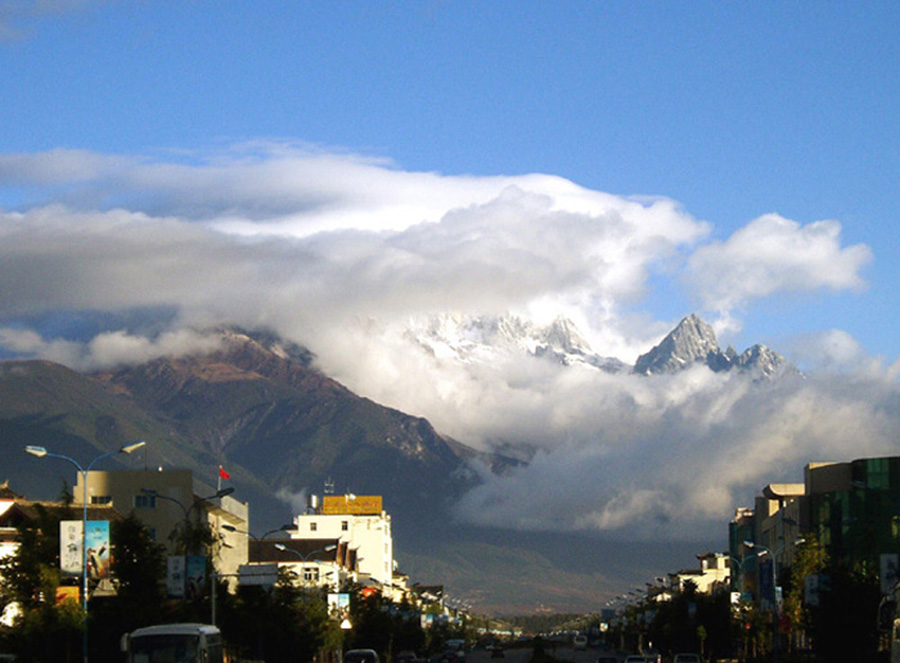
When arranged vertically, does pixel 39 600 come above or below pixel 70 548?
below

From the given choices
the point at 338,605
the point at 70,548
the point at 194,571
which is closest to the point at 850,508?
the point at 338,605

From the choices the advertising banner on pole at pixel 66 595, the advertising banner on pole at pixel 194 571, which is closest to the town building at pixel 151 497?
the advertising banner on pole at pixel 194 571

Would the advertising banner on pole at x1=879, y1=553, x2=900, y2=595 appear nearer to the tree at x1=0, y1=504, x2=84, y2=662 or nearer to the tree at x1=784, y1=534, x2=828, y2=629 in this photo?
the tree at x1=0, y1=504, x2=84, y2=662

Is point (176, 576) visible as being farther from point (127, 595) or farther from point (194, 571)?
point (127, 595)

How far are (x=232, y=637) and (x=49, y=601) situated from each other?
28966mm

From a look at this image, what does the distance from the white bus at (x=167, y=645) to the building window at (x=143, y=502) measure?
75511 millimetres

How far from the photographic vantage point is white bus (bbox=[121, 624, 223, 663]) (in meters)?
69.6

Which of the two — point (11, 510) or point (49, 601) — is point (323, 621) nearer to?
point (11, 510)

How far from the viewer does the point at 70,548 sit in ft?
257

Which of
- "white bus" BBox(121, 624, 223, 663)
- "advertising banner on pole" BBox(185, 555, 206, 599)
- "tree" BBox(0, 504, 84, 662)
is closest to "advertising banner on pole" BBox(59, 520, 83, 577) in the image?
"tree" BBox(0, 504, 84, 662)

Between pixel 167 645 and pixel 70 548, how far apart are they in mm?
11306

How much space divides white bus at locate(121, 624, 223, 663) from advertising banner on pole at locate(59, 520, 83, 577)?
869 cm

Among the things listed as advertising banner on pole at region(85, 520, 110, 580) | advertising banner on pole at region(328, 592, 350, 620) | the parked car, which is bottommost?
the parked car

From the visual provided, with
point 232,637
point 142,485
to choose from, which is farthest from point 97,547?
point 142,485
